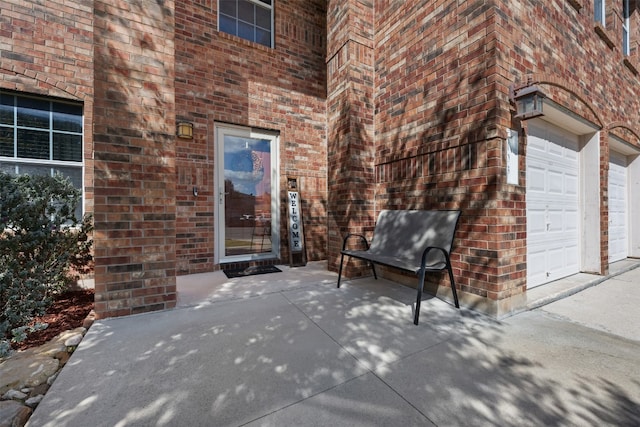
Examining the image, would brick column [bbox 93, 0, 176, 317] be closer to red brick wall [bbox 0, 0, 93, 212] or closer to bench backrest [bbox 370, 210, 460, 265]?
red brick wall [bbox 0, 0, 93, 212]

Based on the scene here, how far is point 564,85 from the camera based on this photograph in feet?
11.1

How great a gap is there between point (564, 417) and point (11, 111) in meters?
6.00

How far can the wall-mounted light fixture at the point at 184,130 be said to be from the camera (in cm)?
397

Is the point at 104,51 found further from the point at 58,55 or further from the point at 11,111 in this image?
the point at 11,111

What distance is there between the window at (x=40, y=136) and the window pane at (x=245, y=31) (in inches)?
108

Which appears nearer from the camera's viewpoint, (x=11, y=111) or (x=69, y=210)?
(x=69, y=210)

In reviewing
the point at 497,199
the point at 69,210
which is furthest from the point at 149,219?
the point at 497,199

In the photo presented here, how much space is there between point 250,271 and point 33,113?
11.6ft

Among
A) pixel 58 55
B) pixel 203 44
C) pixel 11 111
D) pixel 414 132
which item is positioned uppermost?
pixel 203 44

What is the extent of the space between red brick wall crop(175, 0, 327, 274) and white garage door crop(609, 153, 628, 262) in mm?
5661

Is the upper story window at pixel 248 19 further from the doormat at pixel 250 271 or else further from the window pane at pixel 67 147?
the doormat at pixel 250 271

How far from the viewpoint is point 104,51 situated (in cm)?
247

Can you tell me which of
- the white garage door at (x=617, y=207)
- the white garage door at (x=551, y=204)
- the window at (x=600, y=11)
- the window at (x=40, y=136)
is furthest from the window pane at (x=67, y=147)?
the white garage door at (x=617, y=207)

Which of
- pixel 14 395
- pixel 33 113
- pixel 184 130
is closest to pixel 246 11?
pixel 184 130
